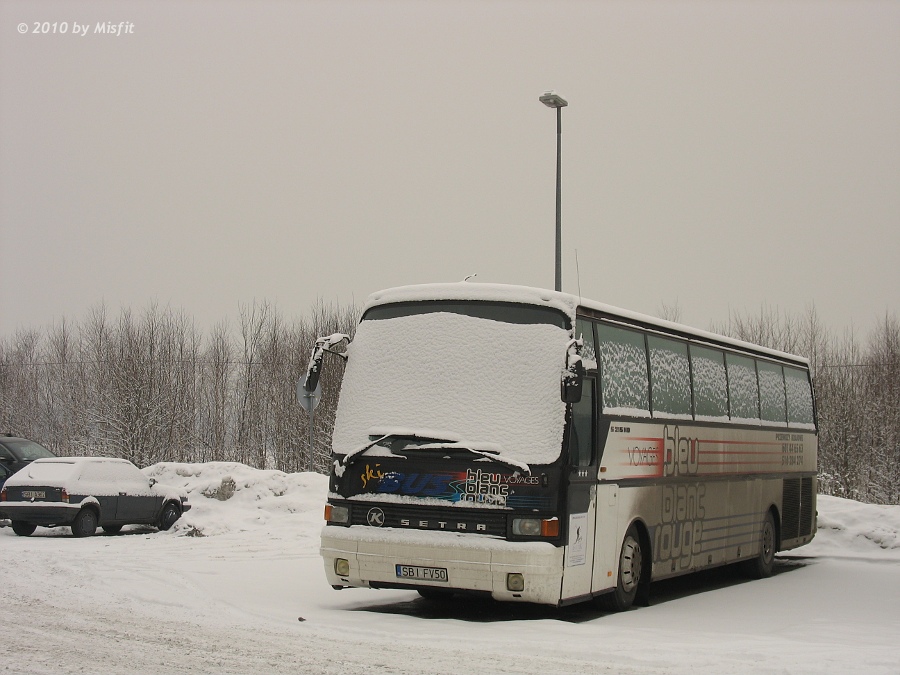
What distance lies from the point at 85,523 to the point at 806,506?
44.8 feet

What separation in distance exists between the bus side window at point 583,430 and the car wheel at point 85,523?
1349 centimetres

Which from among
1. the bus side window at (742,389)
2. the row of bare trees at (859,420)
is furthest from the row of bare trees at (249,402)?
the bus side window at (742,389)

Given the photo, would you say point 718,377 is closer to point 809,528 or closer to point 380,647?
point 809,528

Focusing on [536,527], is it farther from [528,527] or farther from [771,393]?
[771,393]

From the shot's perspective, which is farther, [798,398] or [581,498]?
[798,398]

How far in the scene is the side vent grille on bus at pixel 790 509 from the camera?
19.8 metres

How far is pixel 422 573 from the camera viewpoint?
1164 centimetres

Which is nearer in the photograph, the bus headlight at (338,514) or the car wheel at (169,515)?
the bus headlight at (338,514)

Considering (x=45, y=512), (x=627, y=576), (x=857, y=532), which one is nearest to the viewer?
(x=627, y=576)

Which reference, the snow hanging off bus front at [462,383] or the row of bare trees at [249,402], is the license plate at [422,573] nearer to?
the snow hanging off bus front at [462,383]

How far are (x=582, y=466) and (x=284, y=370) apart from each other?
39283 mm

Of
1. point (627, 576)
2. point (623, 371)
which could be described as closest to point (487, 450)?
point (623, 371)

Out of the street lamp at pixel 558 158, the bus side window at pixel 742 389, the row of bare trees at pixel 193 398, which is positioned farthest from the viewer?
the row of bare trees at pixel 193 398

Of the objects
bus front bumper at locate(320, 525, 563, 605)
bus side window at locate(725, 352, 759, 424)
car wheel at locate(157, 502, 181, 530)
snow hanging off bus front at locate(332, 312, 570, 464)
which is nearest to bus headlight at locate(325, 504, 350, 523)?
A: bus front bumper at locate(320, 525, 563, 605)
